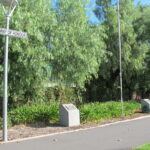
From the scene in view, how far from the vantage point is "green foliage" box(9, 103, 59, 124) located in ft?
47.1

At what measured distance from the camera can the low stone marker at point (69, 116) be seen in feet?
45.9

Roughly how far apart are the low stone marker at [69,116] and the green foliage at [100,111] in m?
Answer: 1.14

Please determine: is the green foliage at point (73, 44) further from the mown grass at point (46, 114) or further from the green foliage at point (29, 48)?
the mown grass at point (46, 114)

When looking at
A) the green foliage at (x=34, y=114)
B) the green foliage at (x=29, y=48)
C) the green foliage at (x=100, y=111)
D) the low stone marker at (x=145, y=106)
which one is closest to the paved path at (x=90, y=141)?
the green foliage at (x=100, y=111)

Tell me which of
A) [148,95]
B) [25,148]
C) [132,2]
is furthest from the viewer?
[148,95]

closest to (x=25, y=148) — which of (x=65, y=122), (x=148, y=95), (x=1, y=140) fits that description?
(x=1, y=140)

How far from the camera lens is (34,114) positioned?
14984mm

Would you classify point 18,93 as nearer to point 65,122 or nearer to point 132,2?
point 65,122

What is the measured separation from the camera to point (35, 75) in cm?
1396

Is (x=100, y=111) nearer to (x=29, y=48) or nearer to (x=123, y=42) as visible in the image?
(x=29, y=48)

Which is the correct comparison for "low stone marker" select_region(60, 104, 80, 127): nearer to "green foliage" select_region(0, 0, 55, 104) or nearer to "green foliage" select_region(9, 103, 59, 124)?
"green foliage" select_region(9, 103, 59, 124)

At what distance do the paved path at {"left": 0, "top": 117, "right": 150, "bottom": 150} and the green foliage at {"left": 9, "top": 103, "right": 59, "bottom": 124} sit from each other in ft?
11.8

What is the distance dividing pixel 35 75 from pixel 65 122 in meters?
2.59

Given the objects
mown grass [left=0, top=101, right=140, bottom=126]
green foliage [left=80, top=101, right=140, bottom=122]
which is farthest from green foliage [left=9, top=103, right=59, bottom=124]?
green foliage [left=80, top=101, right=140, bottom=122]
